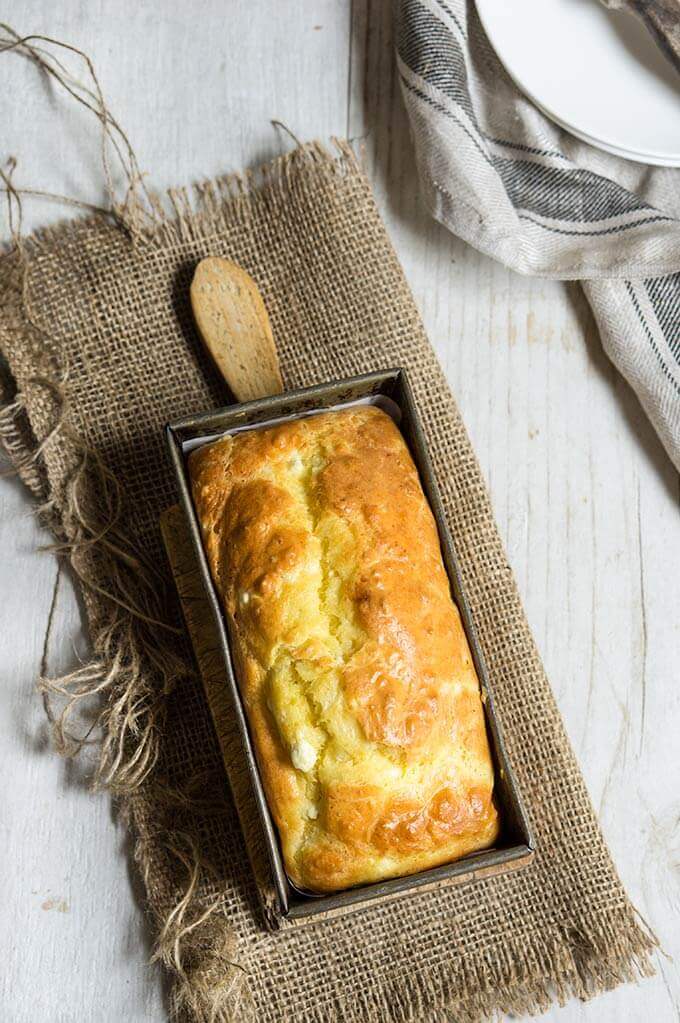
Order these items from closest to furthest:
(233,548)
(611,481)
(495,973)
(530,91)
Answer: (233,548)
(495,973)
(530,91)
(611,481)

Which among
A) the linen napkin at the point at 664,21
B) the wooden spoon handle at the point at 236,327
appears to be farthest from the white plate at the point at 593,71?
the wooden spoon handle at the point at 236,327

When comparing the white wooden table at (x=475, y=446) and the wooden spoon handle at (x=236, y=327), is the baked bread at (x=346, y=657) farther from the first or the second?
the white wooden table at (x=475, y=446)

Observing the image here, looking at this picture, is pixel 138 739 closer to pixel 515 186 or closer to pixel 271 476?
pixel 271 476

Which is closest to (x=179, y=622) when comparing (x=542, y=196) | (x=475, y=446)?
(x=475, y=446)

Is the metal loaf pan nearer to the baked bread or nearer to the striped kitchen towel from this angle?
the baked bread

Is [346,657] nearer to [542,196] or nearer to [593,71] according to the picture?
[542,196]

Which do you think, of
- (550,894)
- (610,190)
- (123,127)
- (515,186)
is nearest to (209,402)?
(123,127)

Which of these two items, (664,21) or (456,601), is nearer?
(456,601)
